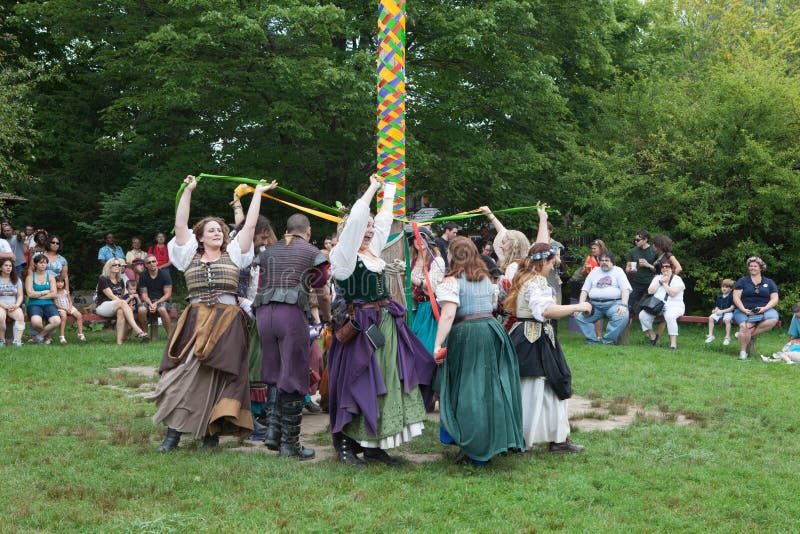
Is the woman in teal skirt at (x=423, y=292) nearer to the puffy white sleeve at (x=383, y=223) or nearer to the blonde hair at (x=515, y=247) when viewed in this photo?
the blonde hair at (x=515, y=247)

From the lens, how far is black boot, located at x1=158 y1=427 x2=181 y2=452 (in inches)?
241

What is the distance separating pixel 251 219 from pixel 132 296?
7.76 meters

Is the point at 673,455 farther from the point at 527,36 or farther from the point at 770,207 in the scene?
the point at 527,36

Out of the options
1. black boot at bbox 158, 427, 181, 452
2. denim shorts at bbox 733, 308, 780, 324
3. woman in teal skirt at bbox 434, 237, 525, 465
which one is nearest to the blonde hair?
woman in teal skirt at bbox 434, 237, 525, 465

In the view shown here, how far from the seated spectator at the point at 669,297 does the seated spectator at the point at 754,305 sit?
0.83 metres

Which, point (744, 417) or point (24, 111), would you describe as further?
point (24, 111)

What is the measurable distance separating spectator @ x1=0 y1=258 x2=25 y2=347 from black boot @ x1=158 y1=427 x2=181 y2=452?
703 centimetres

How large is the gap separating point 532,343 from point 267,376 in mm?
1966

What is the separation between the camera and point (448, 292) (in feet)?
18.5

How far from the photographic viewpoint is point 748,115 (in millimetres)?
16391

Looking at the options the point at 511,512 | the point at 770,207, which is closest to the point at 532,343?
the point at 511,512

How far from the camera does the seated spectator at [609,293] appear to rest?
12797 millimetres

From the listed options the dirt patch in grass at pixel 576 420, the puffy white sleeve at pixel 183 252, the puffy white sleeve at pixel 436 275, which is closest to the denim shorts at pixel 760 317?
the dirt patch in grass at pixel 576 420

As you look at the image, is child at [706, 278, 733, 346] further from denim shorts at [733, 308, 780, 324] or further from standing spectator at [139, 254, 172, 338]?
standing spectator at [139, 254, 172, 338]
